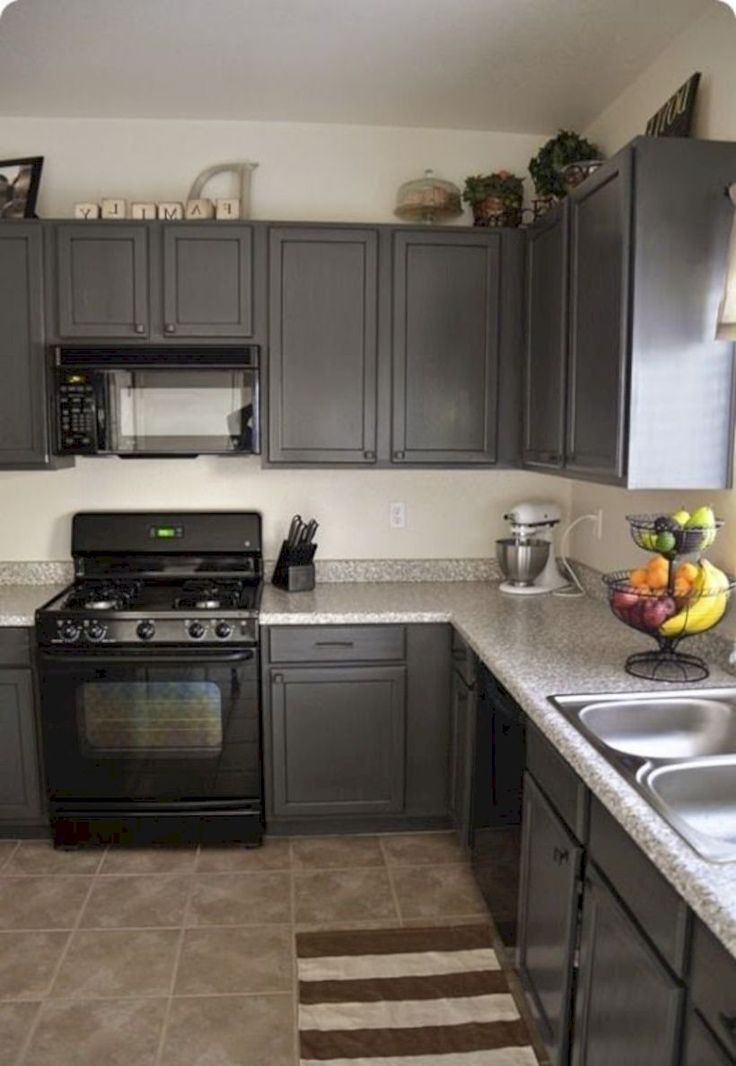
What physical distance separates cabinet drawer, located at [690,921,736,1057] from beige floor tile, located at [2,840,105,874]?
84.7 inches

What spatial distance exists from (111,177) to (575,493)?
2.21 meters

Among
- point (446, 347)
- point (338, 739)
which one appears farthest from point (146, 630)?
point (446, 347)

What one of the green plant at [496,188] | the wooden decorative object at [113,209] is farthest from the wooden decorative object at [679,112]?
the wooden decorative object at [113,209]

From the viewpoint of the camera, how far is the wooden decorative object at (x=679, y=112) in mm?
2256

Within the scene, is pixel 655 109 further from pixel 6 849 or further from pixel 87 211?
pixel 6 849

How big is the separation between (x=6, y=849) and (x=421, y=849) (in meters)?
1.47

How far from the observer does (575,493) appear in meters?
3.28

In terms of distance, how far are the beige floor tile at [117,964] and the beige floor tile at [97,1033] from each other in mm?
45

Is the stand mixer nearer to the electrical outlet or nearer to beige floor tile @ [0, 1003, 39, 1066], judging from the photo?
the electrical outlet

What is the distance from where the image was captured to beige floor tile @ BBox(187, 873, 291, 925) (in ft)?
8.02

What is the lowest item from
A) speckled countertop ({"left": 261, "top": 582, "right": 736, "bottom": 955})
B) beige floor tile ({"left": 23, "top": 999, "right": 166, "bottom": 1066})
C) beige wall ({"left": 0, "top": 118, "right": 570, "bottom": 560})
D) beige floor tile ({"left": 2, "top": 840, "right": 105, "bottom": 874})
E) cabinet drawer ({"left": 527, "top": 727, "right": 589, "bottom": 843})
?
beige floor tile ({"left": 23, "top": 999, "right": 166, "bottom": 1066})

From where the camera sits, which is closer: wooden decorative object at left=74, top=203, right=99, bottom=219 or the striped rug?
the striped rug

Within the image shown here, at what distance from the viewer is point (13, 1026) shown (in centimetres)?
200

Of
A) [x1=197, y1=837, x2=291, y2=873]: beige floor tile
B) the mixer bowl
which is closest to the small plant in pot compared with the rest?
the mixer bowl
